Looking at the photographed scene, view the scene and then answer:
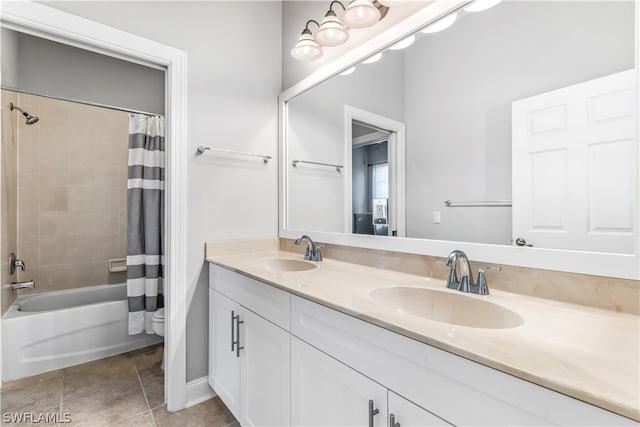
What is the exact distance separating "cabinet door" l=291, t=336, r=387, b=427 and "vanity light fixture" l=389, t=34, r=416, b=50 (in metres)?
1.30

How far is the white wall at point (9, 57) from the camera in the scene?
1759 millimetres

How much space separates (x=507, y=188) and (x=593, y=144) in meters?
0.25

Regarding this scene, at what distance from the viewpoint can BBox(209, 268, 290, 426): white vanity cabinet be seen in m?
1.12

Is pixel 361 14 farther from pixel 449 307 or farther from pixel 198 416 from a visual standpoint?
pixel 198 416

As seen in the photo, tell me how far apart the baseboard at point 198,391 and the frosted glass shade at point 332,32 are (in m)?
1.99

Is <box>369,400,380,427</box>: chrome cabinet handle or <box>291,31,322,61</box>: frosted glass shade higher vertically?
<box>291,31,322,61</box>: frosted glass shade

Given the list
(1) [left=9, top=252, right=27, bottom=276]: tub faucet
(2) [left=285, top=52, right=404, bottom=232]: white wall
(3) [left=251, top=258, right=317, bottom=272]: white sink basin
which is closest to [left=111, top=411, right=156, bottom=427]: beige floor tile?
(3) [left=251, top=258, right=317, bottom=272]: white sink basin

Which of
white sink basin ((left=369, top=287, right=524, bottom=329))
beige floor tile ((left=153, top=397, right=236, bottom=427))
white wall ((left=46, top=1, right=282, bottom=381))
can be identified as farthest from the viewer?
white wall ((left=46, top=1, right=282, bottom=381))

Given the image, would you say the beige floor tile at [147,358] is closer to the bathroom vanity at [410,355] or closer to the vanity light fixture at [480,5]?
the bathroom vanity at [410,355]

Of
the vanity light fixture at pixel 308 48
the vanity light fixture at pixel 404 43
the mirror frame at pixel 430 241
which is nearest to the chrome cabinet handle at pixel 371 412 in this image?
the mirror frame at pixel 430 241

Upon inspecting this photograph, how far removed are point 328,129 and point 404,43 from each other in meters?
0.62

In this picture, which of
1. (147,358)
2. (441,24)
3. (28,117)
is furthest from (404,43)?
(28,117)

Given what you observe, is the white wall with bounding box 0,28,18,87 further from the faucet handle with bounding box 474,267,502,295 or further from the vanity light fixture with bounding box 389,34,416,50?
the faucet handle with bounding box 474,267,502,295

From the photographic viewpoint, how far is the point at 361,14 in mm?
1332
